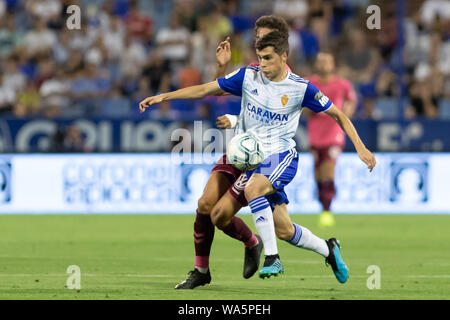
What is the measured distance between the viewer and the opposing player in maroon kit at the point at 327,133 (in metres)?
14.1

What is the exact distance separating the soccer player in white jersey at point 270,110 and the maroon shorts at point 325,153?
6337mm

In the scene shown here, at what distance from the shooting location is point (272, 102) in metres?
7.88

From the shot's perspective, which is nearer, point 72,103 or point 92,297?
point 92,297

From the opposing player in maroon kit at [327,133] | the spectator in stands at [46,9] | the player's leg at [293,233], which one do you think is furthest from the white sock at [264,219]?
the spectator in stands at [46,9]

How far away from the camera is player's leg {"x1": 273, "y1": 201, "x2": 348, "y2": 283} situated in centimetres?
786

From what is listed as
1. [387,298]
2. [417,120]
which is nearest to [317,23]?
[417,120]

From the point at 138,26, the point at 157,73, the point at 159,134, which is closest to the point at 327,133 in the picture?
the point at 159,134

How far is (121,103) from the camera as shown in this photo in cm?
1841

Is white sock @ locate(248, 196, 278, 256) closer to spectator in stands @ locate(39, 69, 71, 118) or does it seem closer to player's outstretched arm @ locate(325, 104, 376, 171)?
player's outstretched arm @ locate(325, 104, 376, 171)

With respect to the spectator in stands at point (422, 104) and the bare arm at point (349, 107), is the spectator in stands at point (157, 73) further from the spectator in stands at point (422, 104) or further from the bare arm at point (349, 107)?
the bare arm at point (349, 107)

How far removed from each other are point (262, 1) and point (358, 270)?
→ 12.2 m

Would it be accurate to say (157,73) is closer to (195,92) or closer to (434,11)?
(434,11)

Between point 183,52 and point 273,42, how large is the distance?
12064 millimetres
